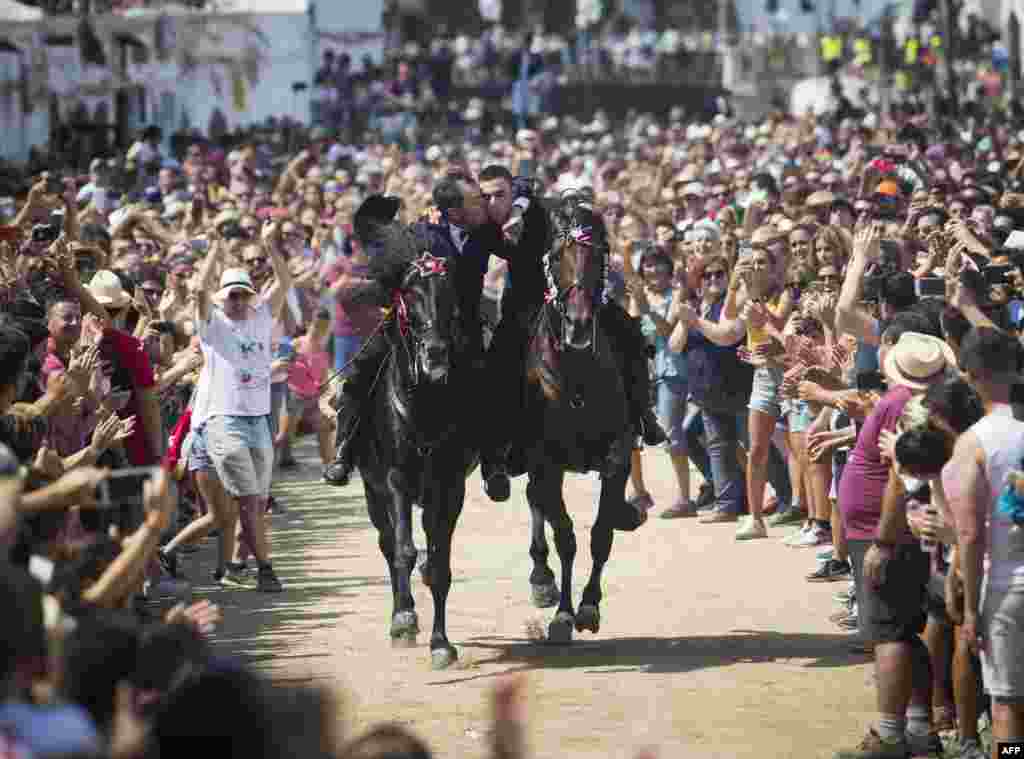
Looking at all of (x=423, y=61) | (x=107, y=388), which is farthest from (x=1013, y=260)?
(x=423, y=61)

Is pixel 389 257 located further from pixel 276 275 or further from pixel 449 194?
pixel 276 275

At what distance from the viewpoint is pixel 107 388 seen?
11289 mm

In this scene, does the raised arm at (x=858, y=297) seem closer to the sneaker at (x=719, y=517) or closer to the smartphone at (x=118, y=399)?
the smartphone at (x=118, y=399)

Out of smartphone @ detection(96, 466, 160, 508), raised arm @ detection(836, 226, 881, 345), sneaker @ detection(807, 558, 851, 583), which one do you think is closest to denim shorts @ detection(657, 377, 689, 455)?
sneaker @ detection(807, 558, 851, 583)

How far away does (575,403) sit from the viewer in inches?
433

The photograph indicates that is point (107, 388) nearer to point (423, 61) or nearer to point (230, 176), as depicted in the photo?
point (230, 176)

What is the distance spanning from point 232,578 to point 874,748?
5.88m

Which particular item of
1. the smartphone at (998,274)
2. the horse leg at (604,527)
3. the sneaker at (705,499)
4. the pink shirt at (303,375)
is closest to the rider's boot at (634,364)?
the horse leg at (604,527)

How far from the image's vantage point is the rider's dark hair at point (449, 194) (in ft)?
35.4

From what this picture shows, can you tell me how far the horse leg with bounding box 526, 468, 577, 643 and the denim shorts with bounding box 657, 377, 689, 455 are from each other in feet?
15.9

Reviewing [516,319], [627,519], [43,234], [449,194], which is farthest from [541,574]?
[43,234]

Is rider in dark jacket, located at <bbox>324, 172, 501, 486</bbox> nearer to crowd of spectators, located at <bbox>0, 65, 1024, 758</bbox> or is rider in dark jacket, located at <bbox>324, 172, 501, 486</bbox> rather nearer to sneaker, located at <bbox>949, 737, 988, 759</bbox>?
crowd of spectators, located at <bbox>0, 65, 1024, 758</bbox>

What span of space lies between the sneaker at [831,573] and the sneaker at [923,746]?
4.28 m

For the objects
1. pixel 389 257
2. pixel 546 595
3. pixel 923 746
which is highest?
pixel 389 257
